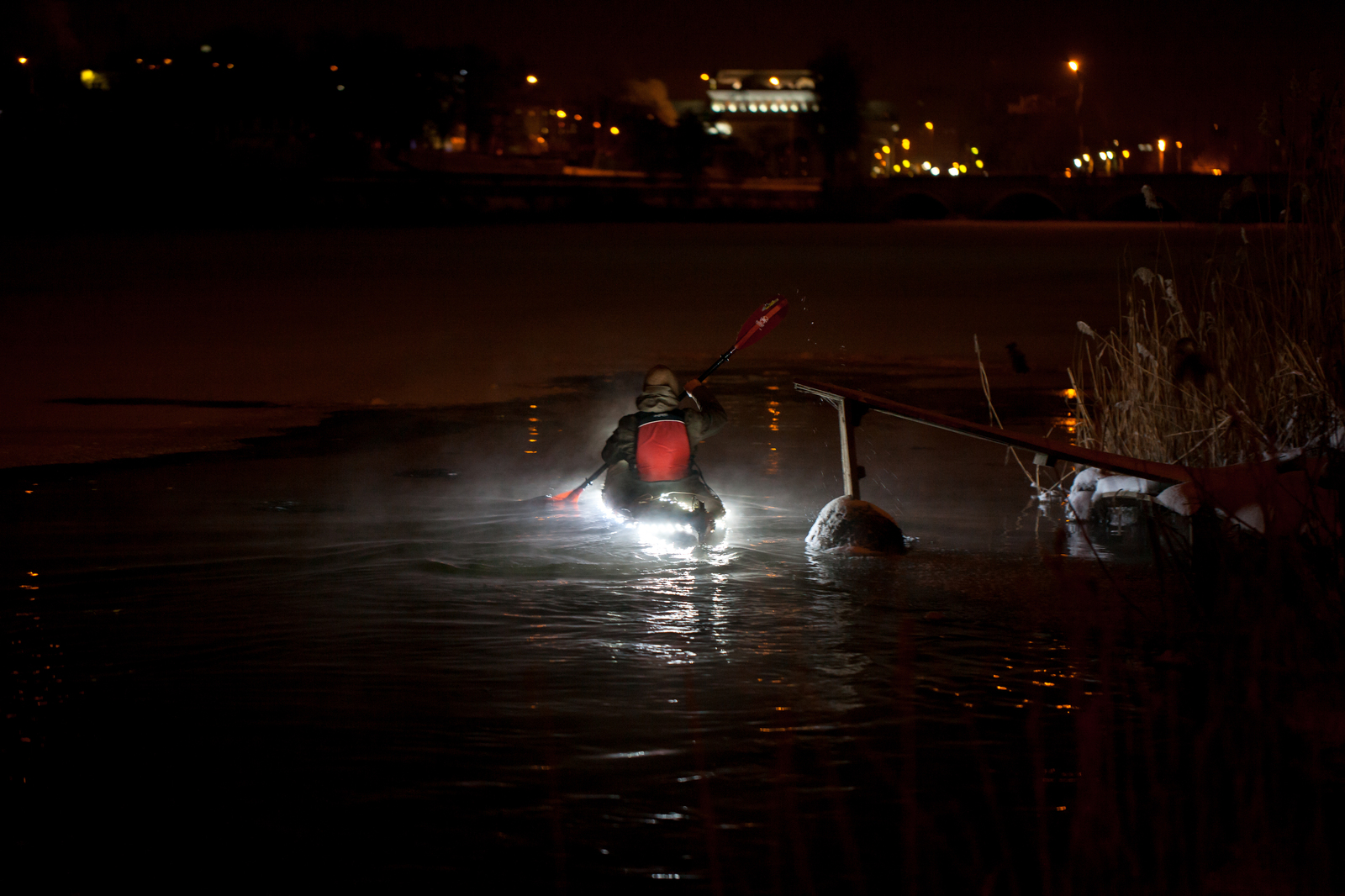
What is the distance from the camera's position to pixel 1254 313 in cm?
781

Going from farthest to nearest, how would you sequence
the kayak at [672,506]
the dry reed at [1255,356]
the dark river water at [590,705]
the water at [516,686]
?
the kayak at [672,506] < the dry reed at [1255,356] < the water at [516,686] < the dark river water at [590,705]

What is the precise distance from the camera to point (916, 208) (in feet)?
349

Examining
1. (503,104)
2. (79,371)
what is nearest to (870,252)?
(79,371)

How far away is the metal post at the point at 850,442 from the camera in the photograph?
7570mm

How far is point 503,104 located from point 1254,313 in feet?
355

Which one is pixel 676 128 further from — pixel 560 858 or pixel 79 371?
pixel 560 858

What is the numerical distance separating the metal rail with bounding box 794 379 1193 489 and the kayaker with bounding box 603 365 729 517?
59 cm

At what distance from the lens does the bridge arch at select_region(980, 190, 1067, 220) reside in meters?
99.5

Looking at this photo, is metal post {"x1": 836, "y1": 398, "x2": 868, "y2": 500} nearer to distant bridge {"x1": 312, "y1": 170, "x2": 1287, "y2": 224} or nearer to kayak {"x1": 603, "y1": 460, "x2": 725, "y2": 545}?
kayak {"x1": 603, "y1": 460, "x2": 725, "y2": 545}

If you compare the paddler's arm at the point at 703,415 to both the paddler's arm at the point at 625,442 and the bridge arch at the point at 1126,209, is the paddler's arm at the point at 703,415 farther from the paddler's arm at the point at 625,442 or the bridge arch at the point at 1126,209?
the bridge arch at the point at 1126,209

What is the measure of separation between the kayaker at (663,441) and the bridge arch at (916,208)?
89.9m

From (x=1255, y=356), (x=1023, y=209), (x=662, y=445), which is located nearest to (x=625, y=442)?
(x=662, y=445)

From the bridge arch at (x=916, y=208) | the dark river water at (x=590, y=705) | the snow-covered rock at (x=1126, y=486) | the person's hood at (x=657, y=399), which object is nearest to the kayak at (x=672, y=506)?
the dark river water at (x=590, y=705)

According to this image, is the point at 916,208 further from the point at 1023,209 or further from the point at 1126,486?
the point at 1126,486
